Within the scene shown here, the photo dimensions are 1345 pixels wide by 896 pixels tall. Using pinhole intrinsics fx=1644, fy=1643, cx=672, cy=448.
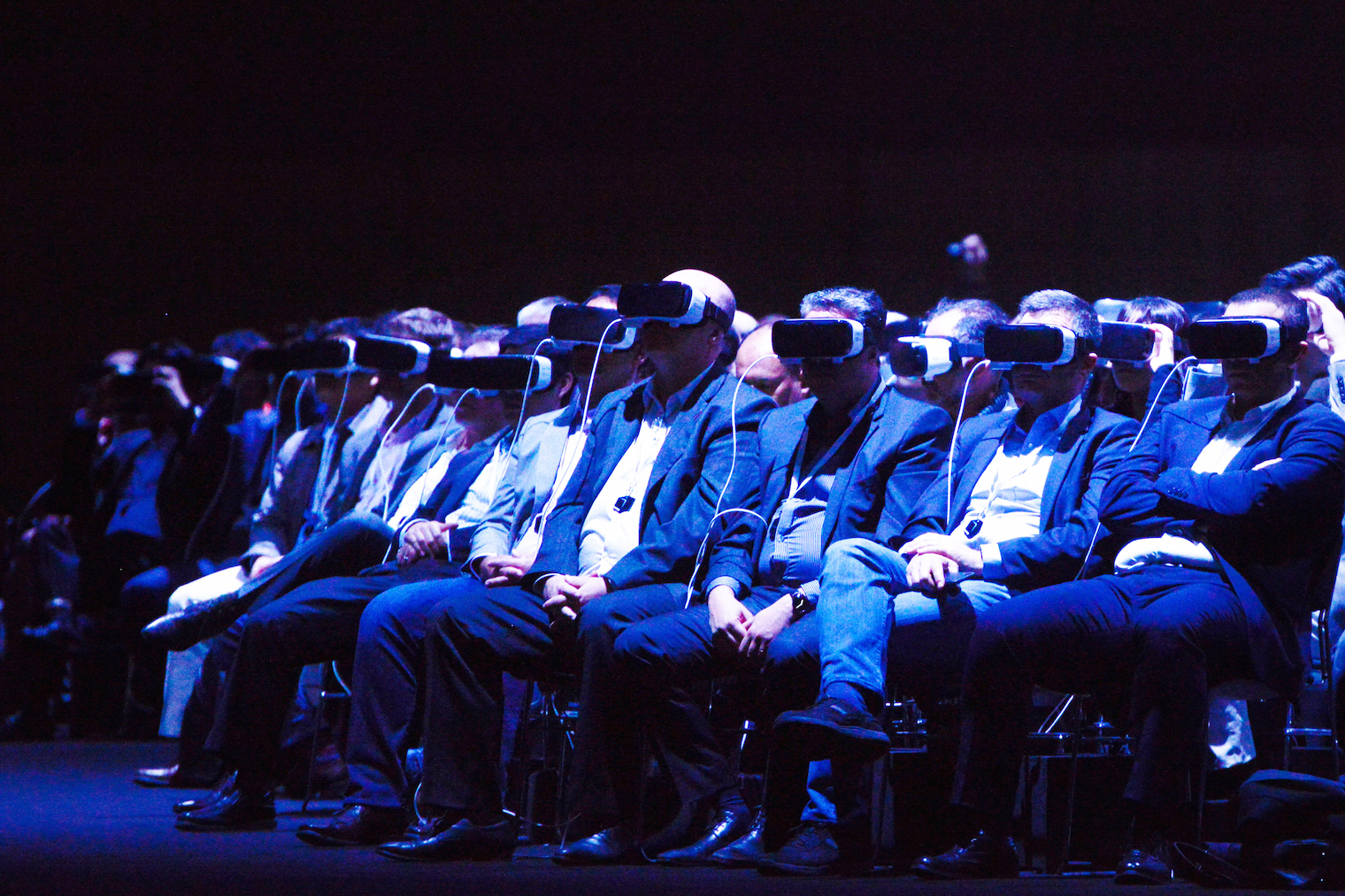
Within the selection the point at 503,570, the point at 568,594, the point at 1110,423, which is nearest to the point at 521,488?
the point at 503,570

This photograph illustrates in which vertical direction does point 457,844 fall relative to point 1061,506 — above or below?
below

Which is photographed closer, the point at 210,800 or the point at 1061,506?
the point at 1061,506

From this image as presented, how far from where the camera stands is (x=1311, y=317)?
3.86 metres

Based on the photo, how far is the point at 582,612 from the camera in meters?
3.36

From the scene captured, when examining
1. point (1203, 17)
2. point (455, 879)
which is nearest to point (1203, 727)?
point (455, 879)

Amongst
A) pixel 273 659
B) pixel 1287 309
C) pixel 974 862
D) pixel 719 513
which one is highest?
pixel 1287 309

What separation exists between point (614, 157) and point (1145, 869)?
5336 millimetres

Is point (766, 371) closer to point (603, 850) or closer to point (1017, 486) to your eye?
point (1017, 486)

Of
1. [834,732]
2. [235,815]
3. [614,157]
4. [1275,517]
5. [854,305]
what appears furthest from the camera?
[614,157]

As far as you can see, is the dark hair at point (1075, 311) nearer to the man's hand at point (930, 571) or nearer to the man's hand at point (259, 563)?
the man's hand at point (930, 571)

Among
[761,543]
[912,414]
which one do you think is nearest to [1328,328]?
[912,414]

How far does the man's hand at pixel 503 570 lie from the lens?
3.65 m

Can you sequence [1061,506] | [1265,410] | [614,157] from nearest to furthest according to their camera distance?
1. [1265,410]
2. [1061,506]
3. [614,157]

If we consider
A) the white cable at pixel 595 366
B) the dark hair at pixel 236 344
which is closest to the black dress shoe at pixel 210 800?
the white cable at pixel 595 366
